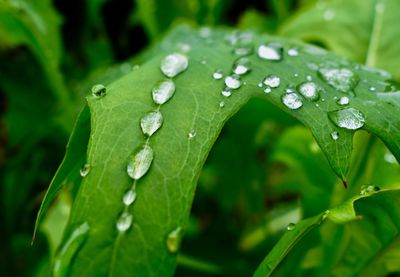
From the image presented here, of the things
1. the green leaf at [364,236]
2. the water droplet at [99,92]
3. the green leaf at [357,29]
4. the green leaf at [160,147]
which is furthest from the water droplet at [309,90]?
the green leaf at [357,29]

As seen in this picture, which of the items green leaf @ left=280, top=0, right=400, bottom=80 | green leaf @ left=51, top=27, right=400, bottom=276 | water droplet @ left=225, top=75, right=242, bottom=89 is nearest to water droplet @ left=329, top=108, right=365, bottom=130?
green leaf @ left=51, top=27, right=400, bottom=276

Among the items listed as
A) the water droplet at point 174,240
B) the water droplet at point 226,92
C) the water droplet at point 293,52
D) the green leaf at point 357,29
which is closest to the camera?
the water droplet at point 174,240

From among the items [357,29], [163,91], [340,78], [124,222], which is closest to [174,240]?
[124,222]

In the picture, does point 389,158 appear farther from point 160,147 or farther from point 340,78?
point 160,147

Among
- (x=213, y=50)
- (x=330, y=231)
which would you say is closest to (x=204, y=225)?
(x=330, y=231)

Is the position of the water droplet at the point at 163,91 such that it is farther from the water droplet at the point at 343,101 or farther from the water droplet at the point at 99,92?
the water droplet at the point at 343,101

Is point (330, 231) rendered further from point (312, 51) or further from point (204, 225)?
point (204, 225)

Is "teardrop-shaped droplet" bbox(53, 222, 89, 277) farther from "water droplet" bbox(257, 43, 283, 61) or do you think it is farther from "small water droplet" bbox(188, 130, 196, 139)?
"water droplet" bbox(257, 43, 283, 61)
